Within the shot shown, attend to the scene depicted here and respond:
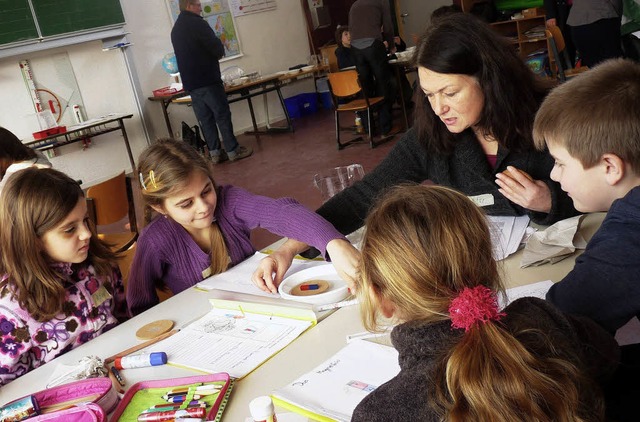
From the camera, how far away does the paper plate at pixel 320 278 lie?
151 centimetres

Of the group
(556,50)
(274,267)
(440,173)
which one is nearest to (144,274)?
(274,267)

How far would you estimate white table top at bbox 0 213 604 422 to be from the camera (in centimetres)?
124

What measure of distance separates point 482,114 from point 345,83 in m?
4.46

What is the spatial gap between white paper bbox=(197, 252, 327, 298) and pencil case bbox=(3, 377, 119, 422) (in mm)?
529

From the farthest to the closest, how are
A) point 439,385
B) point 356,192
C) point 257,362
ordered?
point 356,192 → point 257,362 → point 439,385

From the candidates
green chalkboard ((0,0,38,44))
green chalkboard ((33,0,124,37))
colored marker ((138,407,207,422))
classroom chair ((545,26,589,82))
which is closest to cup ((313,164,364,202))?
colored marker ((138,407,207,422))

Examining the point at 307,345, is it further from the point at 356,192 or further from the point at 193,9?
the point at 193,9

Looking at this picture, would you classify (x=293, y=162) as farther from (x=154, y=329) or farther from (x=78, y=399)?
(x=78, y=399)

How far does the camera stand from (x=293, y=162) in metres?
6.10

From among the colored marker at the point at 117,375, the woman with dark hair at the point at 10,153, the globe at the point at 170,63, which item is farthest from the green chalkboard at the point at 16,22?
the colored marker at the point at 117,375

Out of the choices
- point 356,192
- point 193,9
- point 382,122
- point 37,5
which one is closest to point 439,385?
point 356,192

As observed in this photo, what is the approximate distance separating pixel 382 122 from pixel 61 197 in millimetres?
4953

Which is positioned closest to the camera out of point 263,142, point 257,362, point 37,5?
point 257,362

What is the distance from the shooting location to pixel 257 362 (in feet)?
4.32
